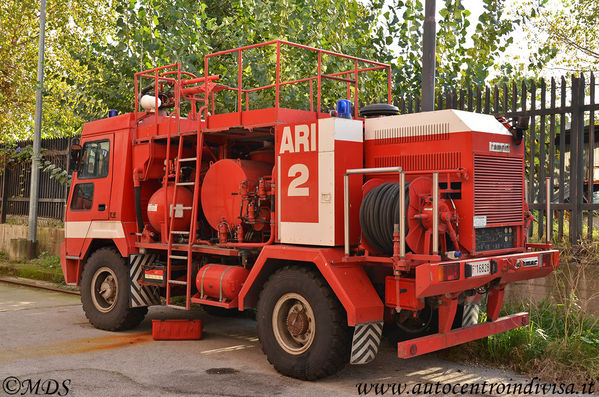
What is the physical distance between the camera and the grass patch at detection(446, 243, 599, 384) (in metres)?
6.35

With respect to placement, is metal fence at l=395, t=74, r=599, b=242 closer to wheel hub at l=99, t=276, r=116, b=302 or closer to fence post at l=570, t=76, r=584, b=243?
fence post at l=570, t=76, r=584, b=243

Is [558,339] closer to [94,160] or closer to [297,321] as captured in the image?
[297,321]

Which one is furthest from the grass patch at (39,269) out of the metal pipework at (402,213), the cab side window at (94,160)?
the metal pipework at (402,213)

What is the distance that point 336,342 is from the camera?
6066 mm

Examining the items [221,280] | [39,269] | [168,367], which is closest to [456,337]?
[221,280]

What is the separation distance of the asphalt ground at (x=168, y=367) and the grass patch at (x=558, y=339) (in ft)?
0.79

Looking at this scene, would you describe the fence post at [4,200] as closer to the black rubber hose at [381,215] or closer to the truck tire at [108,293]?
the truck tire at [108,293]

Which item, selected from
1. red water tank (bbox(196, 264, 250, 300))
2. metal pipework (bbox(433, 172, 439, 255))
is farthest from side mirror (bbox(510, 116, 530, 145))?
red water tank (bbox(196, 264, 250, 300))

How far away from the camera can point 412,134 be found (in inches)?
255

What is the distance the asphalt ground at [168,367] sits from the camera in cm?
602

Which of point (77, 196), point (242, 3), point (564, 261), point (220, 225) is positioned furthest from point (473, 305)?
point (242, 3)

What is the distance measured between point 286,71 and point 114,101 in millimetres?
3919

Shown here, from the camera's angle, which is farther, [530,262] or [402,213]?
[530,262]

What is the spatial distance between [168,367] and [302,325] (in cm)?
152
